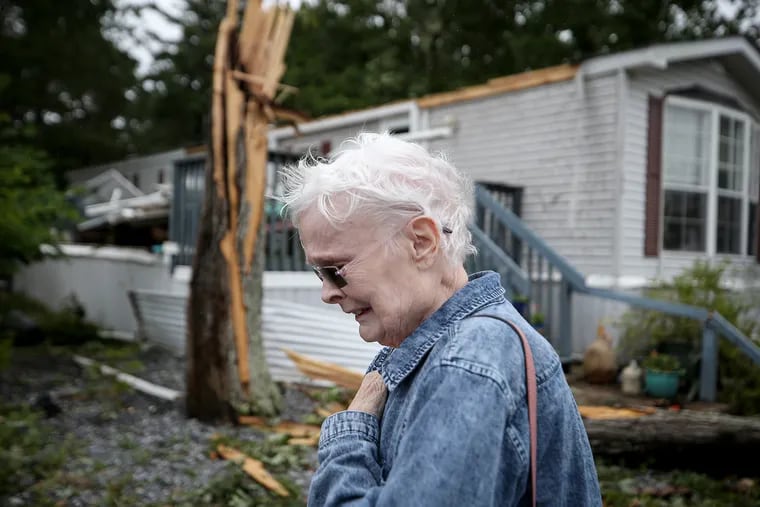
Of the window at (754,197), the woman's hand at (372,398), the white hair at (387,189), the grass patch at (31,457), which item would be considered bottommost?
the grass patch at (31,457)

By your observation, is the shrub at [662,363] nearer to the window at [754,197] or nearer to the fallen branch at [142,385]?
the fallen branch at [142,385]

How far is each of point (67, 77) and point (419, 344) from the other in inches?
964

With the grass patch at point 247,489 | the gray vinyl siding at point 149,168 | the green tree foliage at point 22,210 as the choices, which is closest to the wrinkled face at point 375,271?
the grass patch at point 247,489

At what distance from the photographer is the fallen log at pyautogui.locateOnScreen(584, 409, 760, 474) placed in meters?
4.76

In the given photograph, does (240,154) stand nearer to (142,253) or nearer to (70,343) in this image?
(142,253)

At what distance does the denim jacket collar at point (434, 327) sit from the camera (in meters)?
1.20

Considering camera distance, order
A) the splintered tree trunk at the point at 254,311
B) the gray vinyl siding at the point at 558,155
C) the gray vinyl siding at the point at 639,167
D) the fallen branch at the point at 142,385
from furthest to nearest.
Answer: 1. the gray vinyl siding at the point at 558,155
2. the gray vinyl siding at the point at 639,167
3. the fallen branch at the point at 142,385
4. the splintered tree trunk at the point at 254,311

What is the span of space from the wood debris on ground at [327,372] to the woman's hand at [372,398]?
14.9ft

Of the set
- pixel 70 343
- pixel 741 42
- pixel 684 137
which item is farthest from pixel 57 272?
pixel 741 42

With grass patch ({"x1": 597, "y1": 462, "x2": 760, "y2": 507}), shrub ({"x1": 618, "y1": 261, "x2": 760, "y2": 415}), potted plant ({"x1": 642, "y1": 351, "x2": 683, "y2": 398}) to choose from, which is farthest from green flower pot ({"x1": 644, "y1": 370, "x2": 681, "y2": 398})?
grass patch ({"x1": 597, "y1": 462, "x2": 760, "y2": 507})

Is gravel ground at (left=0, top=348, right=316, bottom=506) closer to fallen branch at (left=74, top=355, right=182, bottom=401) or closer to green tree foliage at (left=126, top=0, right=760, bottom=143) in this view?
fallen branch at (left=74, top=355, right=182, bottom=401)

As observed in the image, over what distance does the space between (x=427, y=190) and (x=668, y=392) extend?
6314mm

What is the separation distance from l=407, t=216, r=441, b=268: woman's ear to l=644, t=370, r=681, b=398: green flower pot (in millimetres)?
6178

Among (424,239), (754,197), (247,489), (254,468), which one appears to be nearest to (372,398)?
(424,239)
